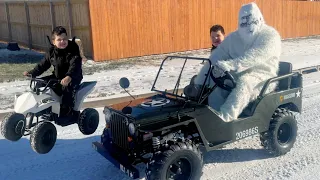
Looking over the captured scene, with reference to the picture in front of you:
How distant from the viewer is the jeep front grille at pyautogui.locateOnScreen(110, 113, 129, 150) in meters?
3.95

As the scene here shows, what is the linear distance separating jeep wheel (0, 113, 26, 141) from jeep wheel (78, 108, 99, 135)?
2.69ft

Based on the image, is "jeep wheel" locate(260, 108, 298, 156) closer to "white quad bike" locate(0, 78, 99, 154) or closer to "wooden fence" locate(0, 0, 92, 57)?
"white quad bike" locate(0, 78, 99, 154)

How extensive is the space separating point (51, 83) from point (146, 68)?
7509 mm

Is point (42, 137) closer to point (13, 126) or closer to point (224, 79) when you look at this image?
point (13, 126)

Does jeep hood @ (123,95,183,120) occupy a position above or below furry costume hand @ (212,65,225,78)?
below

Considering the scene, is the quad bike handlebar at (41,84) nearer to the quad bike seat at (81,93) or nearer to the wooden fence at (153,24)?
the quad bike seat at (81,93)

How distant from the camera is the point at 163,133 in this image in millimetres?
3900

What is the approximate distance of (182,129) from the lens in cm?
409

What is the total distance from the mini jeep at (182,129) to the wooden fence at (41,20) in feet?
33.5

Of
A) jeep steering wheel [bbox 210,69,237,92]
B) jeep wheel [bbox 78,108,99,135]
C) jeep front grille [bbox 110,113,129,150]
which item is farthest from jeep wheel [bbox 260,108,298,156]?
jeep wheel [bbox 78,108,99,135]

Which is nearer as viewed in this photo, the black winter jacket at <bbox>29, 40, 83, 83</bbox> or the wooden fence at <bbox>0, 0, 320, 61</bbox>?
the black winter jacket at <bbox>29, 40, 83, 83</bbox>

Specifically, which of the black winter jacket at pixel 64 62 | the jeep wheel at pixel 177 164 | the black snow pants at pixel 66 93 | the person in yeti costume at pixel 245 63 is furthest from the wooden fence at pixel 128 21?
the jeep wheel at pixel 177 164

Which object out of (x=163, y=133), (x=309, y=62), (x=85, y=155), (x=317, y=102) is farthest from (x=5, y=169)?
(x=309, y=62)

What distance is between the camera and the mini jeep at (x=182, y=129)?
12.3 feet
